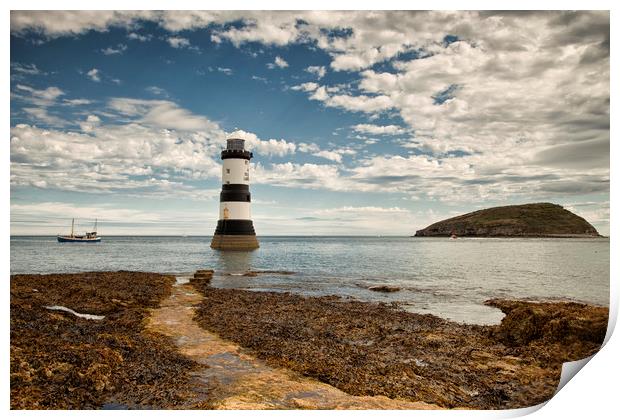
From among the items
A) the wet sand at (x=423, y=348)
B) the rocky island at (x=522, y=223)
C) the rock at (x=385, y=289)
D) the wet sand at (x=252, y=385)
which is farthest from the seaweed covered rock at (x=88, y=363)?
the rocky island at (x=522, y=223)

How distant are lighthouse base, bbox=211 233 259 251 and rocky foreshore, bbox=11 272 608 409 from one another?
24.7m

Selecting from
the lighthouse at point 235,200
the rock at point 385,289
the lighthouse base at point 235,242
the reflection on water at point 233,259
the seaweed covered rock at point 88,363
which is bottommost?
the reflection on water at point 233,259

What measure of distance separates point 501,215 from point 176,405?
130m

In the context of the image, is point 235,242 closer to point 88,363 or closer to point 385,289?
point 385,289

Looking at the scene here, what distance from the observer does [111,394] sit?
5.94 metres

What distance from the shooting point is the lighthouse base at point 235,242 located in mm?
38688

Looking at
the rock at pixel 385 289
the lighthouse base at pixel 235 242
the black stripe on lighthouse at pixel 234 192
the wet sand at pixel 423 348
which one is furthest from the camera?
the lighthouse base at pixel 235 242

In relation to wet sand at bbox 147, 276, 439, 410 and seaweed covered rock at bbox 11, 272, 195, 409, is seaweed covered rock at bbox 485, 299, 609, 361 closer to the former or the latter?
wet sand at bbox 147, 276, 439, 410

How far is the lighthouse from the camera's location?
37.9m

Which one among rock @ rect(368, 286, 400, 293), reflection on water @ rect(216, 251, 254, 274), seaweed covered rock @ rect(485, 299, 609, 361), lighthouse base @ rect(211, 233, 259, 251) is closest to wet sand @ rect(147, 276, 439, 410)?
seaweed covered rock @ rect(485, 299, 609, 361)

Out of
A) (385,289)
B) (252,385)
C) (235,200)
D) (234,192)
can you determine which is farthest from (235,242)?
(252,385)

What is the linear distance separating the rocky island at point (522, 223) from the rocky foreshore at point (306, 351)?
7382 cm

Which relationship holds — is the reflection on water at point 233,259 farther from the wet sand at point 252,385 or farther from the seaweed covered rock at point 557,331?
the seaweed covered rock at point 557,331

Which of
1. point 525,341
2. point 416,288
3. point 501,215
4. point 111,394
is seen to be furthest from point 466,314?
point 501,215
